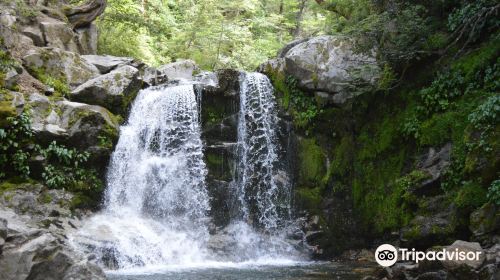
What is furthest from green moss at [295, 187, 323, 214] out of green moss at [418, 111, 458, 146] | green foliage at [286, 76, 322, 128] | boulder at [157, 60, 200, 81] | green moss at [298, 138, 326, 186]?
boulder at [157, 60, 200, 81]

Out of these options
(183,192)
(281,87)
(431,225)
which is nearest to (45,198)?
(183,192)

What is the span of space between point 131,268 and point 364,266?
546cm

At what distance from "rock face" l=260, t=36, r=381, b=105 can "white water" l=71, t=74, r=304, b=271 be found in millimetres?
1240

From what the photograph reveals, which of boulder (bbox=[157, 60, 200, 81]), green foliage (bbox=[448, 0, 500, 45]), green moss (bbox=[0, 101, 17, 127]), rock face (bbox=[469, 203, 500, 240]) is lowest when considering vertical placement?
rock face (bbox=[469, 203, 500, 240])

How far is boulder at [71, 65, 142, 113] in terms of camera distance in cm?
1368

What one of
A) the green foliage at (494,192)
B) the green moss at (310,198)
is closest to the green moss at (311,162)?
the green moss at (310,198)

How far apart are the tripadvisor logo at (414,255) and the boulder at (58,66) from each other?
10.2 meters

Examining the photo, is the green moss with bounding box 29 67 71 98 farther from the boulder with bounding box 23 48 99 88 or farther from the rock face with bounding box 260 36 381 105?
the rock face with bounding box 260 36 381 105

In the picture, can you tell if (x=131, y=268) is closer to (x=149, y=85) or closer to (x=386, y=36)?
(x=149, y=85)

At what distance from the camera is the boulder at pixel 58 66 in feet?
46.2

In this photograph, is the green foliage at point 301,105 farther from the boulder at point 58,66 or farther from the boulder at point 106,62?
the boulder at point 58,66

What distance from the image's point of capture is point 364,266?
1108 cm

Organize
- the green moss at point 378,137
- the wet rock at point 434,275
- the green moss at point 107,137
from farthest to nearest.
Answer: the green moss at point 378,137, the green moss at point 107,137, the wet rock at point 434,275

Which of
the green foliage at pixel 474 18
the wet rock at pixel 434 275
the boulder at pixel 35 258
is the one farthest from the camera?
the green foliage at pixel 474 18
